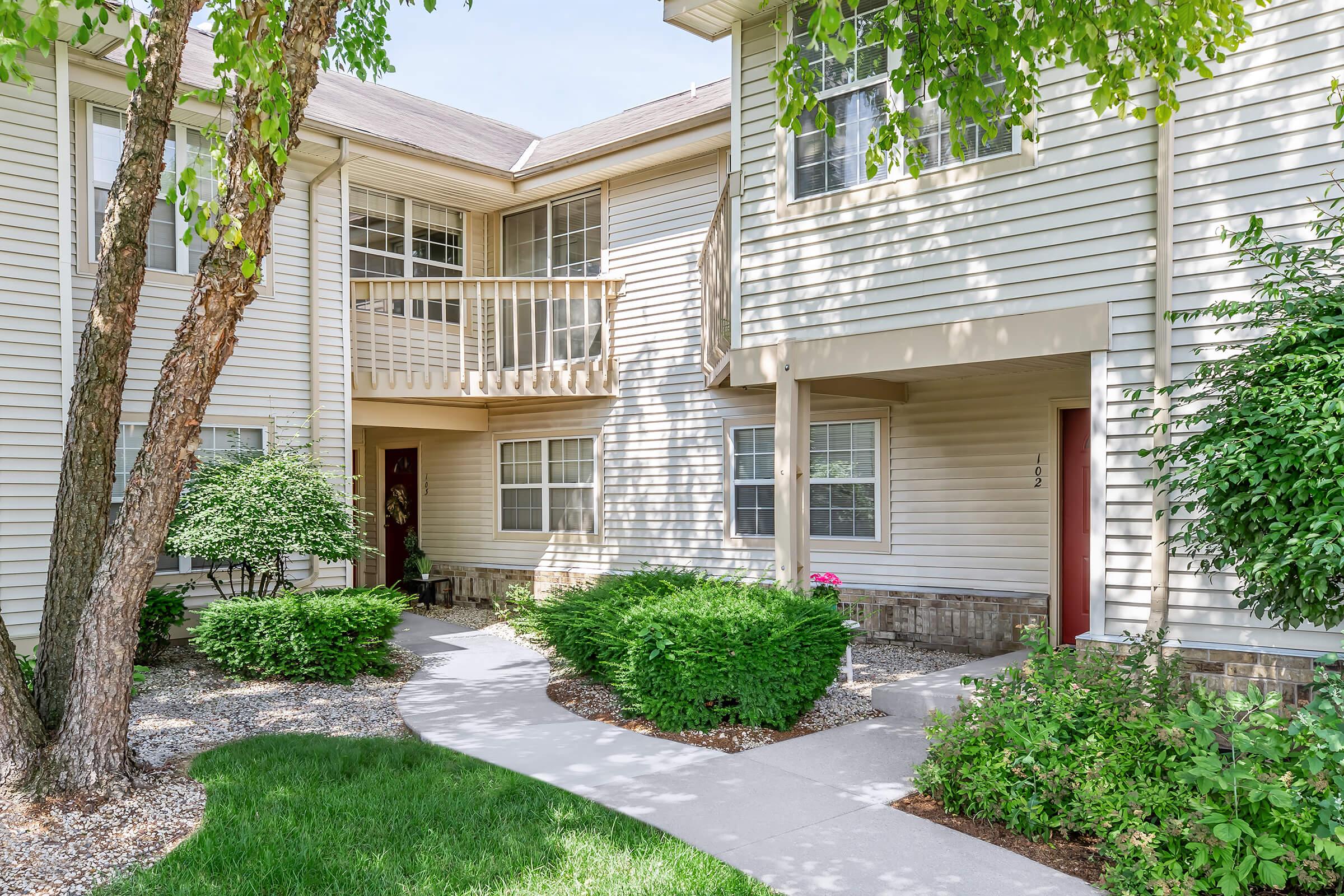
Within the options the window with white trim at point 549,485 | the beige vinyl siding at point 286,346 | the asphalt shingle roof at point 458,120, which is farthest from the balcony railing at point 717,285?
the beige vinyl siding at point 286,346

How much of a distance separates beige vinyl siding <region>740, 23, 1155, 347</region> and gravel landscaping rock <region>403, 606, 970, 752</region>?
116 inches

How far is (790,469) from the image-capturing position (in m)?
7.92

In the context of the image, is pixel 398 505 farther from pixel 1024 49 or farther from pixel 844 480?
pixel 1024 49

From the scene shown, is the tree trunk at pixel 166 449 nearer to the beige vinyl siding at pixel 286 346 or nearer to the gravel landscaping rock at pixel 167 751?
the gravel landscaping rock at pixel 167 751

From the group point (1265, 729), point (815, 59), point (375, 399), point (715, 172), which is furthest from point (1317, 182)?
point (375, 399)

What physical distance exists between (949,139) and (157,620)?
323 inches

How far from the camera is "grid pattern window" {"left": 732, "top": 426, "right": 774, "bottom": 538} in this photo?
1069 centimetres

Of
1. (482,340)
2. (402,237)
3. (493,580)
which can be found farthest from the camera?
(493,580)

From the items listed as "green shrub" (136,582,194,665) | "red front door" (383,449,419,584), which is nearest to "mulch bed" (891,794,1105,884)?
"green shrub" (136,582,194,665)

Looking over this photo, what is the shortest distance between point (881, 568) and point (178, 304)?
25.9 feet

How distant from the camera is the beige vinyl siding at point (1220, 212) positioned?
5.57m

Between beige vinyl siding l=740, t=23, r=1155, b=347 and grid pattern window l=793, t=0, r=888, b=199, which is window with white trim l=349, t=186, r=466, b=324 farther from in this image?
grid pattern window l=793, t=0, r=888, b=199

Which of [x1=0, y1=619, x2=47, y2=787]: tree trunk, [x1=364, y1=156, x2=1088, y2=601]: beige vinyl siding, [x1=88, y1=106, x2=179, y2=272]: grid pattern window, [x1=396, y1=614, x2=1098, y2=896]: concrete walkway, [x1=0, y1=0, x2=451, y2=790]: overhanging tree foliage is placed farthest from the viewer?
[x1=88, y1=106, x2=179, y2=272]: grid pattern window

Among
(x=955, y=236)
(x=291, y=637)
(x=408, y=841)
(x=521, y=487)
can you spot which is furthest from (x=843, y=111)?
(x=521, y=487)
